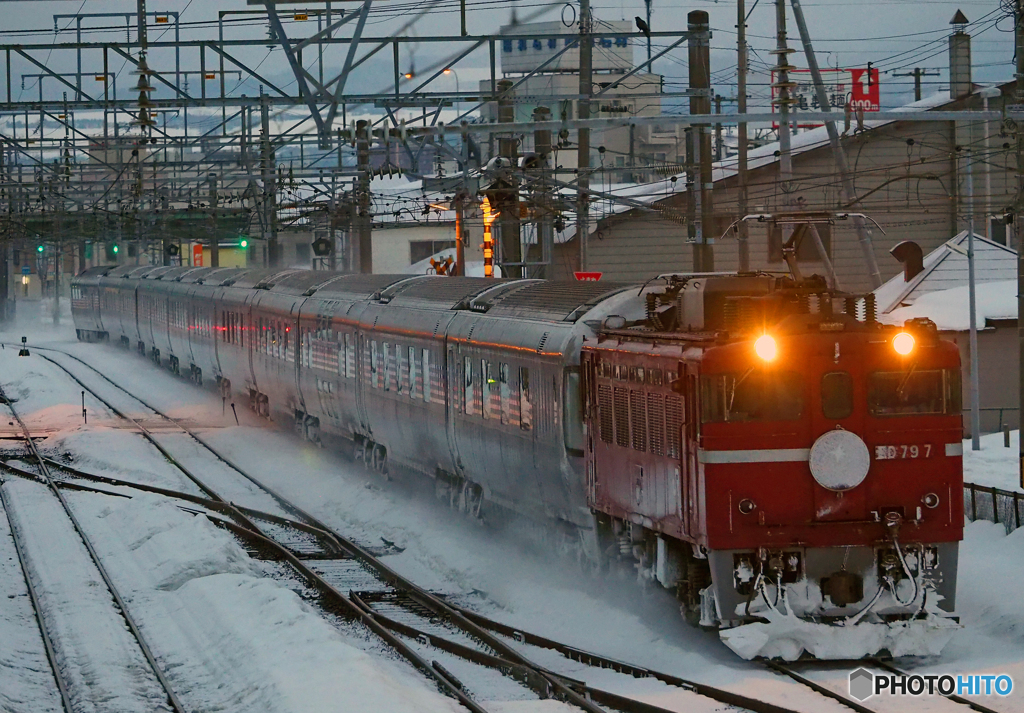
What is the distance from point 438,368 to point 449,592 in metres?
4.52

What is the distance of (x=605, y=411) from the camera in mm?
14773

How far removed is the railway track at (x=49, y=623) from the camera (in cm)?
1262

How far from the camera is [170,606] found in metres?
16.3

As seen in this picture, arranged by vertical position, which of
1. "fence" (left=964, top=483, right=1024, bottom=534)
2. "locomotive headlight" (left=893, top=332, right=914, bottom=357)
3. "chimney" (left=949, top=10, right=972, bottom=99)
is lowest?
"fence" (left=964, top=483, right=1024, bottom=534)

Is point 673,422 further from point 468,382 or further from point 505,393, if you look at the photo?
point 468,382

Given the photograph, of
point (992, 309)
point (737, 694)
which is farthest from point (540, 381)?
point (992, 309)

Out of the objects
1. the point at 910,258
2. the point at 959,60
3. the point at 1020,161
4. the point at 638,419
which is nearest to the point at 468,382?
the point at 638,419

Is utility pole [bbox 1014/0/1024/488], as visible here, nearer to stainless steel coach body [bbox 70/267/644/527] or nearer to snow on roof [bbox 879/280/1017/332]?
stainless steel coach body [bbox 70/267/644/527]

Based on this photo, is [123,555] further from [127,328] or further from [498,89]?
[127,328]

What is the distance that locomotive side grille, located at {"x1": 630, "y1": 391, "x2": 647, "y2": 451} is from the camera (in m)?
13.7

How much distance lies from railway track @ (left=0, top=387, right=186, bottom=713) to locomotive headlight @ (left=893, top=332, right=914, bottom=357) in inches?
261

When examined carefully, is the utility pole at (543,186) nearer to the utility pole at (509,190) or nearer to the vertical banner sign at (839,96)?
the utility pole at (509,190)

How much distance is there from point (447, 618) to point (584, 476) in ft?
6.54

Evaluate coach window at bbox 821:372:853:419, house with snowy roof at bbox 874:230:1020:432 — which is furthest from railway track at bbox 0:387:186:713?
house with snowy roof at bbox 874:230:1020:432
